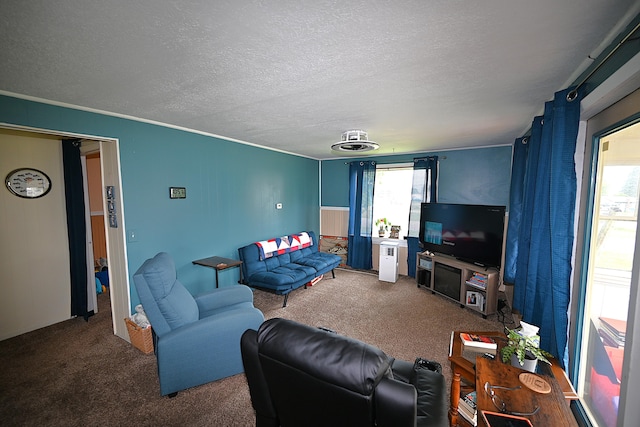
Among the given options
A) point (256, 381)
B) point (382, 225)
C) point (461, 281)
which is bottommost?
point (461, 281)

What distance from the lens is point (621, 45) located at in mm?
1211

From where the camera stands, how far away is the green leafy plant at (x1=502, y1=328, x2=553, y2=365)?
156cm

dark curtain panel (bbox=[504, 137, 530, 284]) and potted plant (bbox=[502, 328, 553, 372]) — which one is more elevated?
dark curtain panel (bbox=[504, 137, 530, 284])

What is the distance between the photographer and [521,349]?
5.16ft

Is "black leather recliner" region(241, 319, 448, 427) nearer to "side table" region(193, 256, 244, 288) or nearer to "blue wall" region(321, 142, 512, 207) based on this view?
"side table" region(193, 256, 244, 288)

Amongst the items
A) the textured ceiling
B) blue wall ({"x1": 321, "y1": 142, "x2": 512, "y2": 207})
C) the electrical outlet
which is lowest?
the electrical outlet

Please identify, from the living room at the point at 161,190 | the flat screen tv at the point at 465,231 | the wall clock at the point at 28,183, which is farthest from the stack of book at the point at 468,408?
the wall clock at the point at 28,183

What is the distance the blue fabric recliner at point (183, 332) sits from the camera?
6.49ft

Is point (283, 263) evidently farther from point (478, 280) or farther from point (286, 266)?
point (478, 280)

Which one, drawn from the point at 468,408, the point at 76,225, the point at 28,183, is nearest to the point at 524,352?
the point at 468,408

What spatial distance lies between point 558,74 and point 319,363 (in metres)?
2.34

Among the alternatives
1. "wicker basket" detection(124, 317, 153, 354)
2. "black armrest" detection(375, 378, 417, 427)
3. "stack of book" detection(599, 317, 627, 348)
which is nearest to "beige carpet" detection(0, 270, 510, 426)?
"wicker basket" detection(124, 317, 153, 354)

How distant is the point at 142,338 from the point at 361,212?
162 inches

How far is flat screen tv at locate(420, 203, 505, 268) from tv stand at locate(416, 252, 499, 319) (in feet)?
0.45
